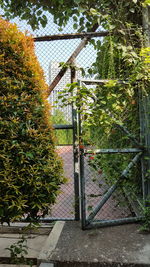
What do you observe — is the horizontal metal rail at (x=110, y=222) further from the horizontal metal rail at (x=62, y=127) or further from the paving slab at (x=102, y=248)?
the horizontal metal rail at (x=62, y=127)

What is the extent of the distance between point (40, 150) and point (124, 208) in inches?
79.8

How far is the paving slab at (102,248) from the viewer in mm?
1744

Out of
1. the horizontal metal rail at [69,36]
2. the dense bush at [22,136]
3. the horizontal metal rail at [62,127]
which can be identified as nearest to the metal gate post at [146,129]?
the horizontal metal rail at [69,36]

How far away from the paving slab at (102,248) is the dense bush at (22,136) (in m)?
0.49

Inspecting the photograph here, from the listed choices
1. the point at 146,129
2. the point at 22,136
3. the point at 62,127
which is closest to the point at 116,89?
the point at 146,129

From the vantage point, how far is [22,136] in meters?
1.61

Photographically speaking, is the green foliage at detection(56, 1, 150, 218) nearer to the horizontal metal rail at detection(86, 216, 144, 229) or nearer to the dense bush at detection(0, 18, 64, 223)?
the horizontal metal rail at detection(86, 216, 144, 229)

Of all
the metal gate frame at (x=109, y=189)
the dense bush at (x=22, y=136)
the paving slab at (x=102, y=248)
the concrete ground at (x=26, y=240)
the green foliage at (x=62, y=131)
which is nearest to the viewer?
the dense bush at (x=22, y=136)

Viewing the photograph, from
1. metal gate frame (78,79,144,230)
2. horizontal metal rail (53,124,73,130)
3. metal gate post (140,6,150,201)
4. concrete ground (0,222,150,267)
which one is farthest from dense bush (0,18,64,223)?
metal gate post (140,6,150,201)

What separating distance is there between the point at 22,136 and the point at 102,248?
1.36 meters

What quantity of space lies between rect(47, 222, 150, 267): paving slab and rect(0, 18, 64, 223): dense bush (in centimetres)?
49

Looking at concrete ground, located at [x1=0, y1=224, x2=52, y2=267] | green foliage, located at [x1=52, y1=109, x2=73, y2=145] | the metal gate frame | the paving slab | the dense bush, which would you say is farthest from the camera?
green foliage, located at [x1=52, y1=109, x2=73, y2=145]

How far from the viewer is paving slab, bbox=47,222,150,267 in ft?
5.72

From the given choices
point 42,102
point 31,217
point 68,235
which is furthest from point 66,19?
point 68,235
